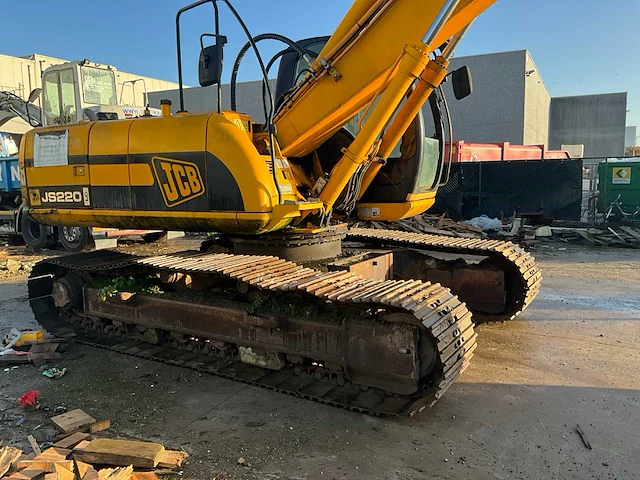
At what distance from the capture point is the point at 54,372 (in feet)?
15.9

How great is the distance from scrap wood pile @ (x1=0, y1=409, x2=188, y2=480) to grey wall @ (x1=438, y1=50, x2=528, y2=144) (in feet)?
78.0

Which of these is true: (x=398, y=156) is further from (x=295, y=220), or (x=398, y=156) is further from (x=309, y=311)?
(x=309, y=311)

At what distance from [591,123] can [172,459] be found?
138 feet

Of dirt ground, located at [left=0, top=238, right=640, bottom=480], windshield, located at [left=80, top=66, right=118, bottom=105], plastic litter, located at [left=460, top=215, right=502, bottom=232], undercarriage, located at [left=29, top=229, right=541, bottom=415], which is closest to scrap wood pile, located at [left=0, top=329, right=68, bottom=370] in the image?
dirt ground, located at [left=0, top=238, right=640, bottom=480]

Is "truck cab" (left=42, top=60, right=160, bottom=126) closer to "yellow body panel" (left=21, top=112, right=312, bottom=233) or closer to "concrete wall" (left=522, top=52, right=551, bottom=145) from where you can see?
"yellow body panel" (left=21, top=112, right=312, bottom=233)

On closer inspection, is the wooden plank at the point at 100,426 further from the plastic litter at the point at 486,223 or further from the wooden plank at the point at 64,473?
the plastic litter at the point at 486,223

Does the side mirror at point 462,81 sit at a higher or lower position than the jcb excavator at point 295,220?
higher

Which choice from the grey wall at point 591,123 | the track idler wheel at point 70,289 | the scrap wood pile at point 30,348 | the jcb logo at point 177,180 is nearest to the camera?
the jcb logo at point 177,180

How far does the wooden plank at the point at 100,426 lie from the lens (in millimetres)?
3705

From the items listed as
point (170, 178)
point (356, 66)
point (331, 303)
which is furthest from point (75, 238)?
point (356, 66)

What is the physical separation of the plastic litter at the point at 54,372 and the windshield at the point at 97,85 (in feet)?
30.3

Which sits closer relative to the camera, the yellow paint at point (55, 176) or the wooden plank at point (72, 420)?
the wooden plank at point (72, 420)

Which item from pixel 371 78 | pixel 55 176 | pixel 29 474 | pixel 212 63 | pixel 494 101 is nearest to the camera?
pixel 29 474

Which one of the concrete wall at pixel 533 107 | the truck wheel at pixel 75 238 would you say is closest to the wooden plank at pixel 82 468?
the truck wheel at pixel 75 238
